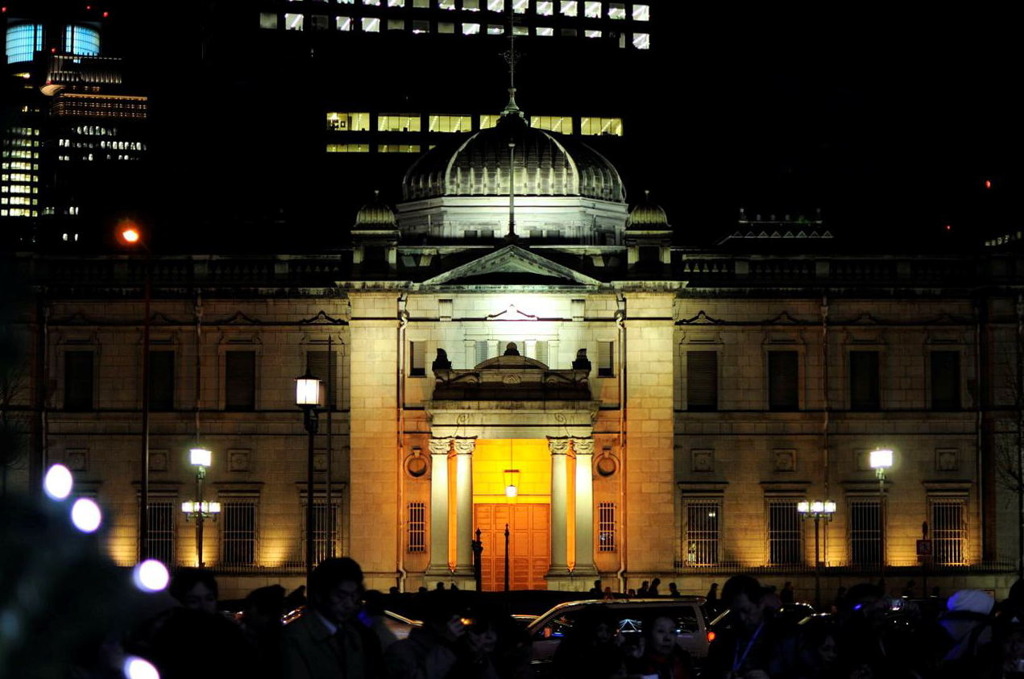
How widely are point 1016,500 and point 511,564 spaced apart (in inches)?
644

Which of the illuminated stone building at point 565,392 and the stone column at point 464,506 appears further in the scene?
the illuminated stone building at point 565,392

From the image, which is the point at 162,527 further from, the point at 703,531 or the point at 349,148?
the point at 349,148

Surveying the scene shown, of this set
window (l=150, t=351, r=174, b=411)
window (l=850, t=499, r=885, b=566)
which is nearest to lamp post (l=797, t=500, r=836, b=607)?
window (l=850, t=499, r=885, b=566)

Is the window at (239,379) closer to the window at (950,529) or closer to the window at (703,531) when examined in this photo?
the window at (703,531)

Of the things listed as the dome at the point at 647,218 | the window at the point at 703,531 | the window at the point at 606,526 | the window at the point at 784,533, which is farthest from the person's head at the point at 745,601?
the window at the point at 784,533

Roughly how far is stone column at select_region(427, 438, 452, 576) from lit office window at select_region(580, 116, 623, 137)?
196 ft

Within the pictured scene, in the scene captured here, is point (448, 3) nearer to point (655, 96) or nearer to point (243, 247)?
point (655, 96)

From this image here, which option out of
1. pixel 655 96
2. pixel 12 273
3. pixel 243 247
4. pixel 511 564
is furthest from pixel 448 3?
pixel 12 273

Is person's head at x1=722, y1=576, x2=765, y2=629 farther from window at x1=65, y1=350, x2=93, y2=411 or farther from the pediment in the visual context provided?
window at x1=65, y1=350, x2=93, y2=411

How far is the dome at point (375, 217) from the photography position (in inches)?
2411

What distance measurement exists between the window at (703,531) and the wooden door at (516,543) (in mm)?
4529

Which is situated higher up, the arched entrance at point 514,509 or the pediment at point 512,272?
the pediment at point 512,272

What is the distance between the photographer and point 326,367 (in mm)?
62188

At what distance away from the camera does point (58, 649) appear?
15.5 feet
